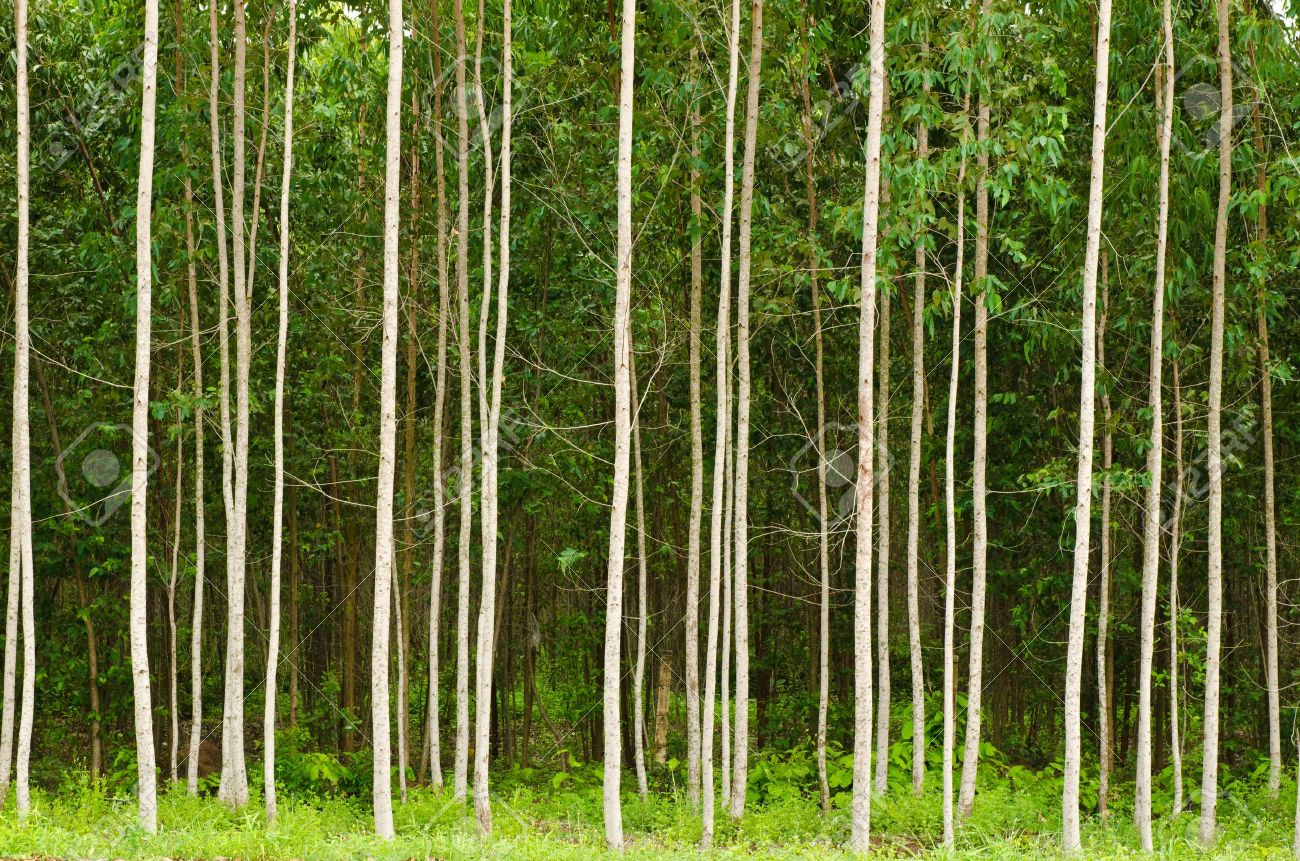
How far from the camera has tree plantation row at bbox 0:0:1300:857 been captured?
8930mm

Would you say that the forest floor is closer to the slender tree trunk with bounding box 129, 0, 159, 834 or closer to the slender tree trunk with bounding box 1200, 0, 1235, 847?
the slender tree trunk with bounding box 129, 0, 159, 834

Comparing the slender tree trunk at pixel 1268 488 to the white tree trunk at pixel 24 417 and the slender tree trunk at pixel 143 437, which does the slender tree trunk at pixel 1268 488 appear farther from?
the white tree trunk at pixel 24 417

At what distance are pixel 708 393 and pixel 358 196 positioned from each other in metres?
4.98

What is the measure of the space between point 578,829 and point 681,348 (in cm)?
585

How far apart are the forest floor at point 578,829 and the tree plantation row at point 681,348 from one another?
28 centimetres

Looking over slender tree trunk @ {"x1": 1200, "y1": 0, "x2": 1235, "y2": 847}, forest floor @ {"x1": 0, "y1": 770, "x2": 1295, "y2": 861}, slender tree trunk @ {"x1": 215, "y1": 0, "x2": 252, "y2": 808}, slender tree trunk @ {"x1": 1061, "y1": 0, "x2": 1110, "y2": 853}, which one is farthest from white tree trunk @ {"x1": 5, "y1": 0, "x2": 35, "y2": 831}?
slender tree trunk @ {"x1": 1200, "y1": 0, "x2": 1235, "y2": 847}

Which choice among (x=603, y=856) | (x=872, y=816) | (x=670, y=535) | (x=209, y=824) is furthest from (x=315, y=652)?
(x=603, y=856)

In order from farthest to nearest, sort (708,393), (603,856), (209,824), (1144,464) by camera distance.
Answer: (708,393) → (1144,464) → (209,824) → (603,856)

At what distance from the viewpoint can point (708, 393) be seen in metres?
13.7

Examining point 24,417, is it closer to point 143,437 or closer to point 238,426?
point 238,426

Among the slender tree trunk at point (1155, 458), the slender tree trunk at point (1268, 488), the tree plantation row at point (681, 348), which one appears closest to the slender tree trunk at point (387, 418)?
the tree plantation row at point (681, 348)

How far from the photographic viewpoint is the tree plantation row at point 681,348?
8930mm

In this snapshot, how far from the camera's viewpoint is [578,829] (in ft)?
34.8

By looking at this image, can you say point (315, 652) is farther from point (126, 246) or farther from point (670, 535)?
point (126, 246)
